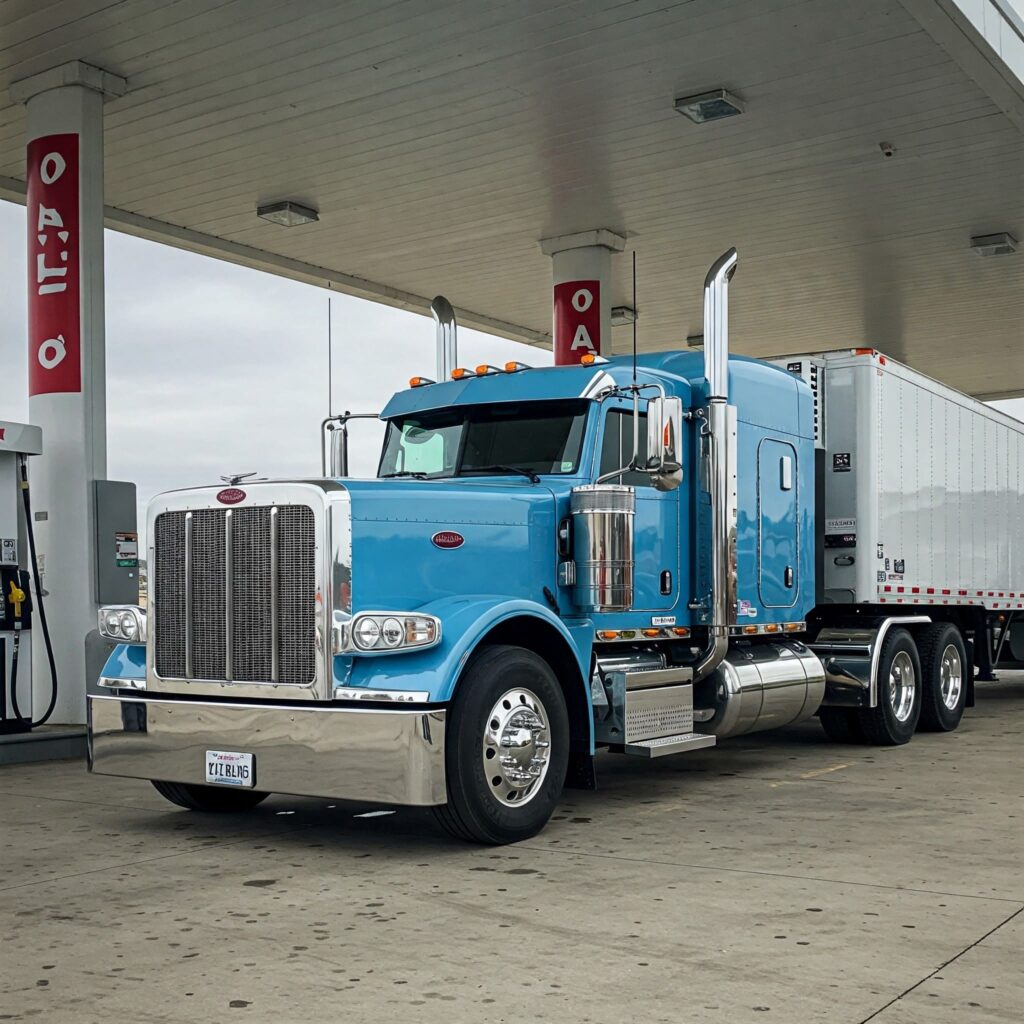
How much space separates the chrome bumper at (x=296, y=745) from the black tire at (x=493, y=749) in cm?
18

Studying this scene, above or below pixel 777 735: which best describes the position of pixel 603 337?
above

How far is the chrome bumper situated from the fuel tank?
319 centimetres

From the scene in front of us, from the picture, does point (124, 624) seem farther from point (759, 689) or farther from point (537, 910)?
point (759, 689)

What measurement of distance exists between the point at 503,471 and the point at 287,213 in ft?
29.2

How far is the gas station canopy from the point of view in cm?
1129

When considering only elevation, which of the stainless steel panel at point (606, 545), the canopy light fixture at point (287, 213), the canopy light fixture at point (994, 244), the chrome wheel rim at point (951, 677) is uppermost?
the canopy light fixture at point (287, 213)

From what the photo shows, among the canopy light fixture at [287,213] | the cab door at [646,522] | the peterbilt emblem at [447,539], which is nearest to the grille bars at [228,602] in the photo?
the peterbilt emblem at [447,539]

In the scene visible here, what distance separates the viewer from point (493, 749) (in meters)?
6.98

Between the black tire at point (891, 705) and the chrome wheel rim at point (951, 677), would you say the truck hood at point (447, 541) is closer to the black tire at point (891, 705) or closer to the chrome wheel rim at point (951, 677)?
the black tire at point (891, 705)

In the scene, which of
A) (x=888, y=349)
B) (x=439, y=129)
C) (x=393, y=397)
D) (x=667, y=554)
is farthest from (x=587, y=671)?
(x=888, y=349)

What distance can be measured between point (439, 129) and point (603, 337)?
4.66m

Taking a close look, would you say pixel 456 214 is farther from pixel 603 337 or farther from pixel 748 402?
pixel 748 402

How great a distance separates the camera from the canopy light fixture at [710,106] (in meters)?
12.8

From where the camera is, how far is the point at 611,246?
57.4ft
